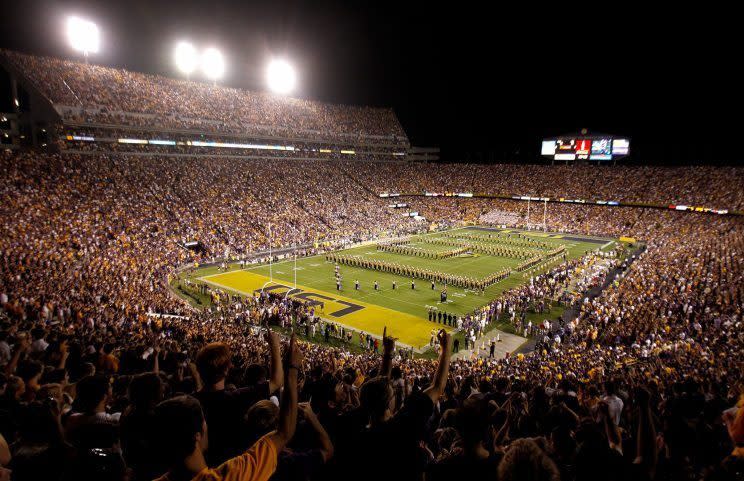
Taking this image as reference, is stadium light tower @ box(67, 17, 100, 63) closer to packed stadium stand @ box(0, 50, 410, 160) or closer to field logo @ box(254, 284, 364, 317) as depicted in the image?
packed stadium stand @ box(0, 50, 410, 160)

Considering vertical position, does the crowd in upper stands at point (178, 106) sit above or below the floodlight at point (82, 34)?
below

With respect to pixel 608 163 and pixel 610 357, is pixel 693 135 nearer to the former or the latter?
pixel 608 163

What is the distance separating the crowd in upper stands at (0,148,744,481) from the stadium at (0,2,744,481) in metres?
0.03

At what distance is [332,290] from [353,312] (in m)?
4.56

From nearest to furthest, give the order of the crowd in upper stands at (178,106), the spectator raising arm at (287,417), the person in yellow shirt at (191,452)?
the person in yellow shirt at (191,452) < the spectator raising arm at (287,417) < the crowd in upper stands at (178,106)

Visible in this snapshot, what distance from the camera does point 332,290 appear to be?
30.0m

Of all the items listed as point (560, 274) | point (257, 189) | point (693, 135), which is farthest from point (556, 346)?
point (693, 135)

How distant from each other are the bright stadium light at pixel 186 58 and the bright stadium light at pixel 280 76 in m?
11.9

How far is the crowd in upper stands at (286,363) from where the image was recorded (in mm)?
2619

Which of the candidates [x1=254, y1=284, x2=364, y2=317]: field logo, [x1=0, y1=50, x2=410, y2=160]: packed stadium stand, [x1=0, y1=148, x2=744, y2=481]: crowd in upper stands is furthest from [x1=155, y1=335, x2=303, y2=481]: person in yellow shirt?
[x1=0, y1=50, x2=410, y2=160]: packed stadium stand

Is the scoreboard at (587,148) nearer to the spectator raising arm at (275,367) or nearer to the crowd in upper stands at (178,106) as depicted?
the crowd in upper stands at (178,106)

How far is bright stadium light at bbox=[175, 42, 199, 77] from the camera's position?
190 ft

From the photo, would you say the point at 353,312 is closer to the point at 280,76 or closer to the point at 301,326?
the point at 301,326

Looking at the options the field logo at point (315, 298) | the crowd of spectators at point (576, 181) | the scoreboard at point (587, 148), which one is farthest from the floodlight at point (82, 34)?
the scoreboard at point (587, 148)
